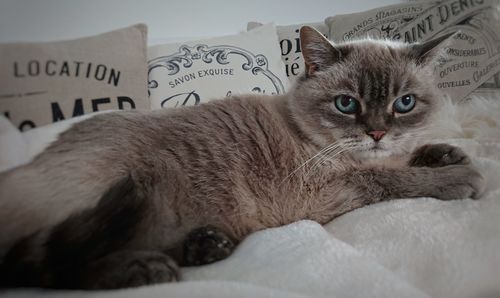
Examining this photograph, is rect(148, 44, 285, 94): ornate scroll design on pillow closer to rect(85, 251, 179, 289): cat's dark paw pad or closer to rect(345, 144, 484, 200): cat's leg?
rect(345, 144, 484, 200): cat's leg

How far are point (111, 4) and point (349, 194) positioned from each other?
3.01ft

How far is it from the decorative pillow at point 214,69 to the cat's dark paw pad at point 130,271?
86 centimetres

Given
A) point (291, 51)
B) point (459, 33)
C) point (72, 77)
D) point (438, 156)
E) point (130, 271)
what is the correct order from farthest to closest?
point (291, 51)
point (459, 33)
point (438, 156)
point (72, 77)
point (130, 271)

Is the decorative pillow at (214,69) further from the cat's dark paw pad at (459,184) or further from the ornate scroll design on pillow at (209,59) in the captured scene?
the cat's dark paw pad at (459,184)

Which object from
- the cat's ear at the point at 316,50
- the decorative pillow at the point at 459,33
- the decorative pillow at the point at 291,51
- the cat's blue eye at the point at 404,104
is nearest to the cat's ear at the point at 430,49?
the cat's blue eye at the point at 404,104

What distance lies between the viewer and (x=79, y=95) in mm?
1046

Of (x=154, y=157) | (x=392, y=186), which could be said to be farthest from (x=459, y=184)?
(x=154, y=157)

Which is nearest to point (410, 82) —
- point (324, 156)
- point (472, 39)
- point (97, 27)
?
point (324, 156)

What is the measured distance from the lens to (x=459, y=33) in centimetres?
163

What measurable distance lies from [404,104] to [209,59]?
3.01 ft

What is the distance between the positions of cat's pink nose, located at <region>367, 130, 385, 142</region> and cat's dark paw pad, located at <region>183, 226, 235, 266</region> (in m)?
0.47

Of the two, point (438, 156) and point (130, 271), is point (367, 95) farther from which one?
point (130, 271)

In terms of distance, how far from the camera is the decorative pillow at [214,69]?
1578 mm

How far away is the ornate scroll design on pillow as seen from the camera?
1.60m
